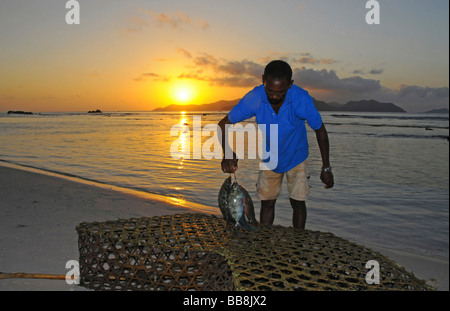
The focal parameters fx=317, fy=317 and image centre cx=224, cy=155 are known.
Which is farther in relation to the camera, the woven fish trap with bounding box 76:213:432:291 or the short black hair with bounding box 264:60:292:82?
the short black hair with bounding box 264:60:292:82

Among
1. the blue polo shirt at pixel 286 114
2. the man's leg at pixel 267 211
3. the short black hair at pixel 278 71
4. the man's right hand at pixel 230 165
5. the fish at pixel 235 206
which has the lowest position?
the man's leg at pixel 267 211

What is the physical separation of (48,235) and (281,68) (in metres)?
3.85

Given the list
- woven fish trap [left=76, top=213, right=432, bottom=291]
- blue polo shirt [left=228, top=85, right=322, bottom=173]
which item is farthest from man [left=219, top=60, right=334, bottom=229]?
woven fish trap [left=76, top=213, right=432, bottom=291]

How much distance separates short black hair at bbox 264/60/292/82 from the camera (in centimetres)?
322

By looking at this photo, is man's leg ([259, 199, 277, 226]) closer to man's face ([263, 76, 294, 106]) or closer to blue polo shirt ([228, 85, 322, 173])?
blue polo shirt ([228, 85, 322, 173])

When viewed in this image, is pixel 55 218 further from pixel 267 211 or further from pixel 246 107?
pixel 246 107

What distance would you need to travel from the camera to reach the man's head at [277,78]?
127 inches

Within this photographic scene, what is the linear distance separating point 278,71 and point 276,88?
0.56ft

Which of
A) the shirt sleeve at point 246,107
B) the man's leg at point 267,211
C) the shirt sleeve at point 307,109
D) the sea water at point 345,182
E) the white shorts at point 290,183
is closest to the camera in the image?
the shirt sleeve at point 307,109

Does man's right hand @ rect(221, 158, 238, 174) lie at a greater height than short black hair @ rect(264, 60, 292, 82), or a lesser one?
→ lesser

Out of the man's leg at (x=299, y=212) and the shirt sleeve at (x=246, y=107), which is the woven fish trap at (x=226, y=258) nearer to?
the man's leg at (x=299, y=212)

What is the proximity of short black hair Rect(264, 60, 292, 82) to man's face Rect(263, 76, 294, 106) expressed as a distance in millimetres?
31

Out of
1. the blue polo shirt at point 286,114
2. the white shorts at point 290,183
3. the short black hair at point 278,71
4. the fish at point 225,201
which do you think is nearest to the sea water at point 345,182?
the white shorts at point 290,183
